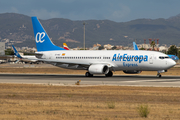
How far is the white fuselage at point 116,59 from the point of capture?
47.0m

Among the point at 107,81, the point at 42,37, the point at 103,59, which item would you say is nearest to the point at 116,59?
the point at 103,59

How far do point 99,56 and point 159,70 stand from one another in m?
10.1

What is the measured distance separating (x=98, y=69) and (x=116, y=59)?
3474 mm

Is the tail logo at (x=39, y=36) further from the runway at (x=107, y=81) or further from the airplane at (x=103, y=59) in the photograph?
the runway at (x=107, y=81)

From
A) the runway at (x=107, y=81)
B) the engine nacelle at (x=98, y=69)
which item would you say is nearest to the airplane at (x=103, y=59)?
the engine nacelle at (x=98, y=69)

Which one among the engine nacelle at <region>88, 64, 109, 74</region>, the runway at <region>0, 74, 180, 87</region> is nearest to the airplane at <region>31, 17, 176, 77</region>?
the engine nacelle at <region>88, 64, 109, 74</region>

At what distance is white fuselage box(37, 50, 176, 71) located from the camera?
47.0 m

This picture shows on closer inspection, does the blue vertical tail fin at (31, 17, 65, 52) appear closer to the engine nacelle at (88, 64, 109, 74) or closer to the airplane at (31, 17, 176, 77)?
the airplane at (31, 17, 176, 77)

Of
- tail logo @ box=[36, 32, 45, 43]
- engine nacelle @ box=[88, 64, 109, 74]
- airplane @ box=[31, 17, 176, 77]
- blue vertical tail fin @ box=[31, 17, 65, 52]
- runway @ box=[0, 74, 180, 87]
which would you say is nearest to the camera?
runway @ box=[0, 74, 180, 87]

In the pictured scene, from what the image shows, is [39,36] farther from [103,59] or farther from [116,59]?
[116,59]

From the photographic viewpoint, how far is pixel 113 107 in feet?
58.2

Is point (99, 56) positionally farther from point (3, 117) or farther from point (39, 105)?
point (3, 117)

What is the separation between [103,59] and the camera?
2004 inches

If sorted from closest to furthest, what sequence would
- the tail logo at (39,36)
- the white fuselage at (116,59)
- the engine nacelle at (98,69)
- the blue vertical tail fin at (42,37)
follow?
the white fuselage at (116,59), the engine nacelle at (98,69), the blue vertical tail fin at (42,37), the tail logo at (39,36)
